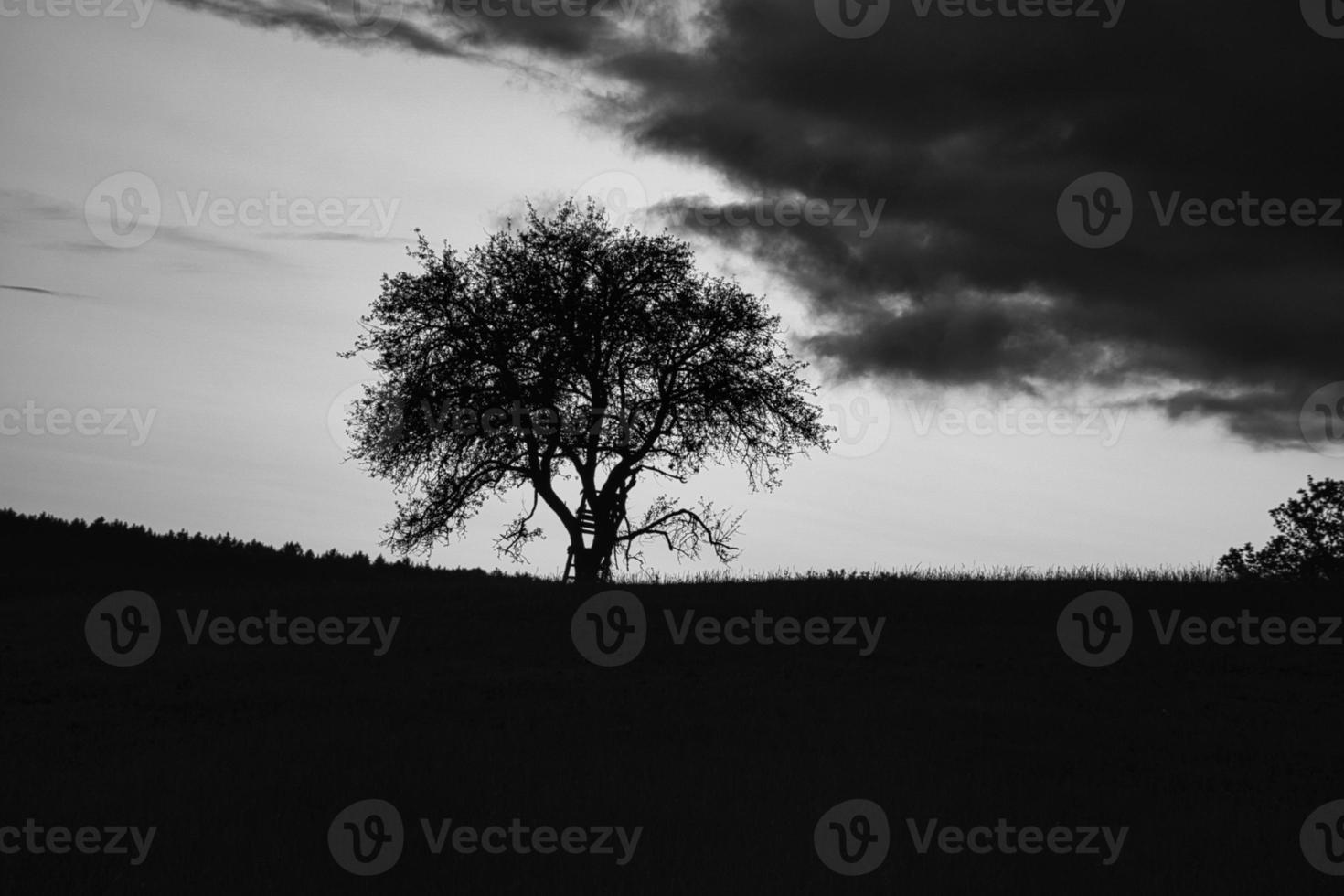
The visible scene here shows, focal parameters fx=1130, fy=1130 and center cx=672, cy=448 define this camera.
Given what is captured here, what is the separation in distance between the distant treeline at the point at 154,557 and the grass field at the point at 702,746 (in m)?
15.8

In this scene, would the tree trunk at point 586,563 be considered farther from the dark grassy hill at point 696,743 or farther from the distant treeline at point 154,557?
the distant treeline at point 154,557

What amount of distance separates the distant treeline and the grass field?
51.9ft

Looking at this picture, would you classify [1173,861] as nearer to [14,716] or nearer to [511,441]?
[14,716]

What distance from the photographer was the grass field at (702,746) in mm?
11711

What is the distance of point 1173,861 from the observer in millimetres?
12109

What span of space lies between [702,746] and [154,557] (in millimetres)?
37146

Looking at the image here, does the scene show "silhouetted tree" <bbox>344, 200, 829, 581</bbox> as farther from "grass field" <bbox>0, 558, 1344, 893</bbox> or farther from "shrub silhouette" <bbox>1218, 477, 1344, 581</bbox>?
"shrub silhouette" <bbox>1218, 477, 1344, 581</bbox>

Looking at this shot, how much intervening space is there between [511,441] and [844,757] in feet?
72.8

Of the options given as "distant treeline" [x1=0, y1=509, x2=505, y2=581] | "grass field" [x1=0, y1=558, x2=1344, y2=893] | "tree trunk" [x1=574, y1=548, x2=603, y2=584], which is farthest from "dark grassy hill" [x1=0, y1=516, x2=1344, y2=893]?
"distant treeline" [x1=0, y1=509, x2=505, y2=581]

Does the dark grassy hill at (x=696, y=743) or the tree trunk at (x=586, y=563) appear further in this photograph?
the tree trunk at (x=586, y=563)

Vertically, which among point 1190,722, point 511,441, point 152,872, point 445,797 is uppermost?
point 511,441

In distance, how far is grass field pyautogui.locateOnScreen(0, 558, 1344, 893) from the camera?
11.7m

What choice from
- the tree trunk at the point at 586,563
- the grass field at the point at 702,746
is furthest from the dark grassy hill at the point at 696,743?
the tree trunk at the point at 586,563

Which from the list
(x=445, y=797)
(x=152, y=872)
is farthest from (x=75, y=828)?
(x=445, y=797)
